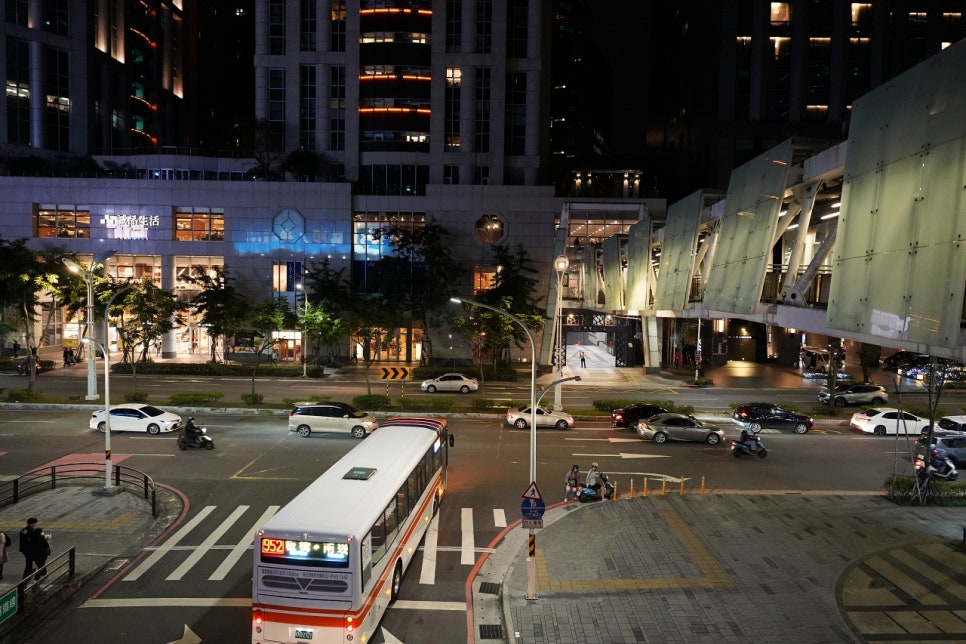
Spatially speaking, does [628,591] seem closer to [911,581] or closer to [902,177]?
[911,581]

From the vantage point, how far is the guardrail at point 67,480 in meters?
21.2

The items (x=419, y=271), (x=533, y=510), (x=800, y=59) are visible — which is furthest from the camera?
(x=800, y=59)

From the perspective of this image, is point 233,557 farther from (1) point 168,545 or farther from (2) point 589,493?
(2) point 589,493

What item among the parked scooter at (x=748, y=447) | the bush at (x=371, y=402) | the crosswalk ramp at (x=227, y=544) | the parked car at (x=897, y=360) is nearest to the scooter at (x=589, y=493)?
the crosswalk ramp at (x=227, y=544)

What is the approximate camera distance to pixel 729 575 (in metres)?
16.0

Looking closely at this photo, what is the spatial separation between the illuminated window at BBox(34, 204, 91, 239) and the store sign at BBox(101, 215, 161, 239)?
203cm

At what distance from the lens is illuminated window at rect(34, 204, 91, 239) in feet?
205

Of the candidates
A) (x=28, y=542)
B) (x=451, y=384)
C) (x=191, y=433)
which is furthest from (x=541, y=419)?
(x=28, y=542)

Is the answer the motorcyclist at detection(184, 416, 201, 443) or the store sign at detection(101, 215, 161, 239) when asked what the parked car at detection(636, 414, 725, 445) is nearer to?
the motorcyclist at detection(184, 416, 201, 443)

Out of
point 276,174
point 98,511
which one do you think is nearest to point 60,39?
point 276,174

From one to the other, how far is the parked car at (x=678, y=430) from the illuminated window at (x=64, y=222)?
60.2 metres

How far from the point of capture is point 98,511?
2039 centimetres

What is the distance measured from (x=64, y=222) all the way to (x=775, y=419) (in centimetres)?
6770

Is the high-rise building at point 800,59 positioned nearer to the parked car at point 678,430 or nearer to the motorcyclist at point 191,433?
the parked car at point 678,430
